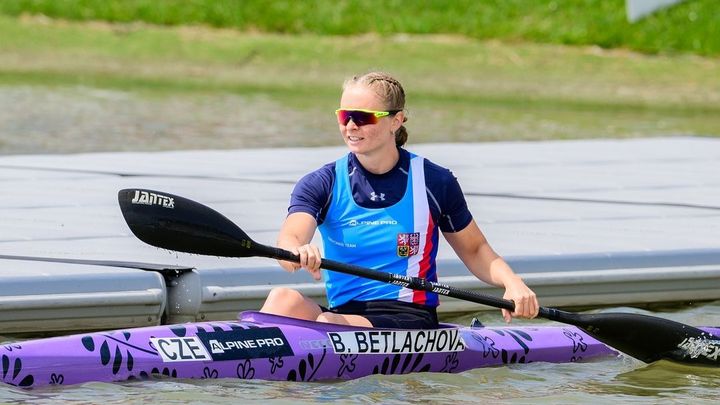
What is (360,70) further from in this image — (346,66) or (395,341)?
(395,341)

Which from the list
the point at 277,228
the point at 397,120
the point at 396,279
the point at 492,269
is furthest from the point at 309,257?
the point at 277,228

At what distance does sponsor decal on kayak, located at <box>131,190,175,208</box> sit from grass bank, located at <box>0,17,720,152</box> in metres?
9.30

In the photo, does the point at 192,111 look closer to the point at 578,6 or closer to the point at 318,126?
the point at 318,126

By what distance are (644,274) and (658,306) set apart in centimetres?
34

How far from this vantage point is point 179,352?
17.3 ft

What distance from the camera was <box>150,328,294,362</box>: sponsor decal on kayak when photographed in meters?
5.26

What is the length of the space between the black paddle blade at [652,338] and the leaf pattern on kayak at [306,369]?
1.07 meters

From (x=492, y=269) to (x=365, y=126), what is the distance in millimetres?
718

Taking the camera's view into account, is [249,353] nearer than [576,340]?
Yes

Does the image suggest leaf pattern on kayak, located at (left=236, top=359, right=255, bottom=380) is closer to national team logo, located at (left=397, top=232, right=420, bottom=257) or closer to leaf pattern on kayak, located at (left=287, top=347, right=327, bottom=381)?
leaf pattern on kayak, located at (left=287, top=347, right=327, bottom=381)

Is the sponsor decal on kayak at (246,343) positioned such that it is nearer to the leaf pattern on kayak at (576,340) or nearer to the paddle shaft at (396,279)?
the paddle shaft at (396,279)

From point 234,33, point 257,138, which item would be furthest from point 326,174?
point 234,33

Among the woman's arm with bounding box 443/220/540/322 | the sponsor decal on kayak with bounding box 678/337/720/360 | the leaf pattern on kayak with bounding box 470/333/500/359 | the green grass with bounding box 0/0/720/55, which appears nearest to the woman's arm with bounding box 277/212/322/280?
the woman's arm with bounding box 443/220/540/322

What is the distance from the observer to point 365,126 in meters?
5.37
